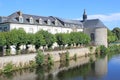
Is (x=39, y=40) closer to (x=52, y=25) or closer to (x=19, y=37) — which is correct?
(x=19, y=37)

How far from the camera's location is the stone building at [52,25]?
43594mm

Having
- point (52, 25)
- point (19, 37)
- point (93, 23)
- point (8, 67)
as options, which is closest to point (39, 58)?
point (19, 37)

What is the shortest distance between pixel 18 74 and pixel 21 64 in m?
3.67

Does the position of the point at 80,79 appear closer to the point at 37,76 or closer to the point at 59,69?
the point at 37,76

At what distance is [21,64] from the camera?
3212 cm

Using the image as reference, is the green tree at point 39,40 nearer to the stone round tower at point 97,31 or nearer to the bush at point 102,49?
the bush at point 102,49

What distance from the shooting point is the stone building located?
43594 mm

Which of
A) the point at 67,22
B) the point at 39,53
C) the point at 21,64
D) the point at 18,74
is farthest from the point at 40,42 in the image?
the point at 67,22

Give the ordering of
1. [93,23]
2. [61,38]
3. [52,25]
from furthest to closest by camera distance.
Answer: [93,23] < [52,25] < [61,38]

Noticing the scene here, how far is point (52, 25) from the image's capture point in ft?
174

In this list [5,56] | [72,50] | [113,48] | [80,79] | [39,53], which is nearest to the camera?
[80,79]

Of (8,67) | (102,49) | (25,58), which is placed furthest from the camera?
(102,49)

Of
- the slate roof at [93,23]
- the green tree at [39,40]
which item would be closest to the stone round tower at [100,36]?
the slate roof at [93,23]

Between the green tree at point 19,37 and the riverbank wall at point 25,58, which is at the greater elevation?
the green tree at point 19,37
